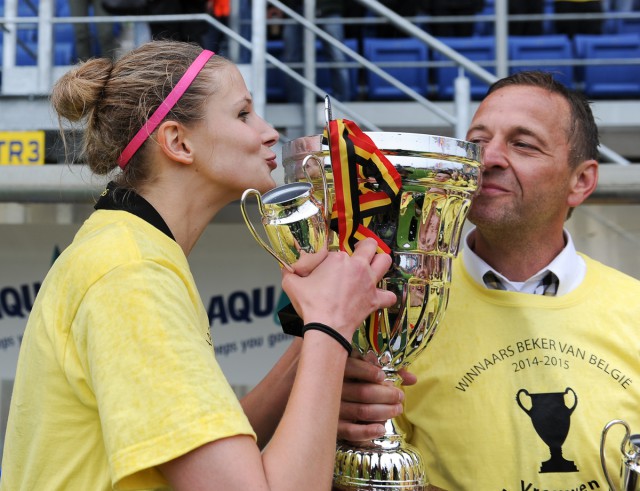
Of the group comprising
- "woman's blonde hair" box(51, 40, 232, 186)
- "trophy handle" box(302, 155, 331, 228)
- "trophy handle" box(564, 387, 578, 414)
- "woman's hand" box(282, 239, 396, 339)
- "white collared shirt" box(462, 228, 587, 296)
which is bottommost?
"trophy handle" box(564, 387, 578, 414)

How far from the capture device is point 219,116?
133cm

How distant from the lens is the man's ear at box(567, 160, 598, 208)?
1746 millimetres

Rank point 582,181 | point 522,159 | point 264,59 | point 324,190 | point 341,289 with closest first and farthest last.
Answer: point 341,289, point 324,190, point 522,159, point 582,181, point 264,59

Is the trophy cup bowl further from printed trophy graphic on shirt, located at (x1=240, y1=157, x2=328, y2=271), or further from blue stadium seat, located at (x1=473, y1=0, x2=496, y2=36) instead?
blue stadium seat, located at (x1=473, y1=0, x2=496, y2=36)

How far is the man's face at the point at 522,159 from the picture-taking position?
1630 mm

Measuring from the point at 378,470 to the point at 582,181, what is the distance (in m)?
0.77

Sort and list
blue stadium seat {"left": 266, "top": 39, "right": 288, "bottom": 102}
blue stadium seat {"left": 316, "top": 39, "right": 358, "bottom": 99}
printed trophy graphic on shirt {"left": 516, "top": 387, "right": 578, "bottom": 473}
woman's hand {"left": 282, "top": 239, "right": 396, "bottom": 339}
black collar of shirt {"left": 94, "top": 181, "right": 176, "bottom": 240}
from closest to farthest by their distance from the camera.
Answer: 1. woman's hand {"left": 282, "top": 239, "right": 396, "bottom": 339}
2. black collar of shirt {"left": 94, "top": 181, "right": 176, "bottom": 240}
3. printed trophy graphic on shirt {"left": 516, "top": 387, "right": 578, "bottom": 473}
4. blue stadium seat {"left": 266, "top": 39, "right": 288, "bottom": 102}
5. blue stadium seat {"left": 316, "top": 39, "right": 358, "bottom": 99}

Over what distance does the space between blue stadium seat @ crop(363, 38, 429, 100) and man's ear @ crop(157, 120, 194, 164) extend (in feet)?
12.1

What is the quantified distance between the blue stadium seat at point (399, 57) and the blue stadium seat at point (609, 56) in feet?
2.82

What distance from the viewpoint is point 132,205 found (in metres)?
1.23

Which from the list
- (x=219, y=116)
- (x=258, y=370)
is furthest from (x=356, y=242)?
(x=258, y=370)

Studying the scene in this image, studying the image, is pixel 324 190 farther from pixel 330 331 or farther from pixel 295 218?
pixel 330 331

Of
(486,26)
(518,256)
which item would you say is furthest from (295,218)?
(486,26)

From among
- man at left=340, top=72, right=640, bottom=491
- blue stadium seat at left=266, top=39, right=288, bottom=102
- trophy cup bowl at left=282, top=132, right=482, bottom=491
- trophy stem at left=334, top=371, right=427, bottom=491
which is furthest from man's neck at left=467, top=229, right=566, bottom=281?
blue stadium seat at left=266, top=39, right=288, bottom=102
